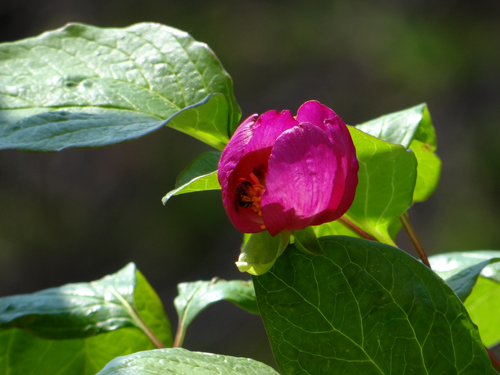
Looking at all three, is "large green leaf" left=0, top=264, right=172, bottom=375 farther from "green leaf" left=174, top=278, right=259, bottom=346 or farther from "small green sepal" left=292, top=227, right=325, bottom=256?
"small green sepal" left=292, top=227, right=325, bottom=256

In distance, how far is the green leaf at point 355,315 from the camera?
29 cm

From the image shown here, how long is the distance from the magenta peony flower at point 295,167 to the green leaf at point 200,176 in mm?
20

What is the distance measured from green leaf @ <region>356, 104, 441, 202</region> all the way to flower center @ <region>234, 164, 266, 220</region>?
0.54 ft

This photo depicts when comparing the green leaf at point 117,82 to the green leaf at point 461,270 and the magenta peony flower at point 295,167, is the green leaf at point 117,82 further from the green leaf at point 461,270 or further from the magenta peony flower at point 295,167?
the green leaf at point 461,270

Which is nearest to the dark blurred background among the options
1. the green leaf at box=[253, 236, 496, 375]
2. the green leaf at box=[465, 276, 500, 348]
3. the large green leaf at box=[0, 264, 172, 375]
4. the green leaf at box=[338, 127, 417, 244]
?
the green leaf at box=[465, 276, 500, 348]

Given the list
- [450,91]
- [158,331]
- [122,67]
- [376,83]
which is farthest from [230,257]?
[122,67]

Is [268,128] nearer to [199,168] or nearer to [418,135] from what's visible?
[199,168]

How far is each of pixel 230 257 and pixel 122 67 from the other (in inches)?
77.3

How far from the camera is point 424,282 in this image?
297 millimetres

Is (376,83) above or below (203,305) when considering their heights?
below

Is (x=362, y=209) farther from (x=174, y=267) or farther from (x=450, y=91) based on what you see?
(x=450, y=91)

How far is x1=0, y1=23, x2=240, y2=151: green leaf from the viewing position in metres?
0.36

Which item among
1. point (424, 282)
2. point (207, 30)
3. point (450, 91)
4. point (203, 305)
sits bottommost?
point (450, 91)

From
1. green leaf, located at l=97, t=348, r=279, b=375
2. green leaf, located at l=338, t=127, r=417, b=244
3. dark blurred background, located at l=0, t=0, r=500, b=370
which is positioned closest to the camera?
green leaf, located at l=97, t=348, r=279, b=375
